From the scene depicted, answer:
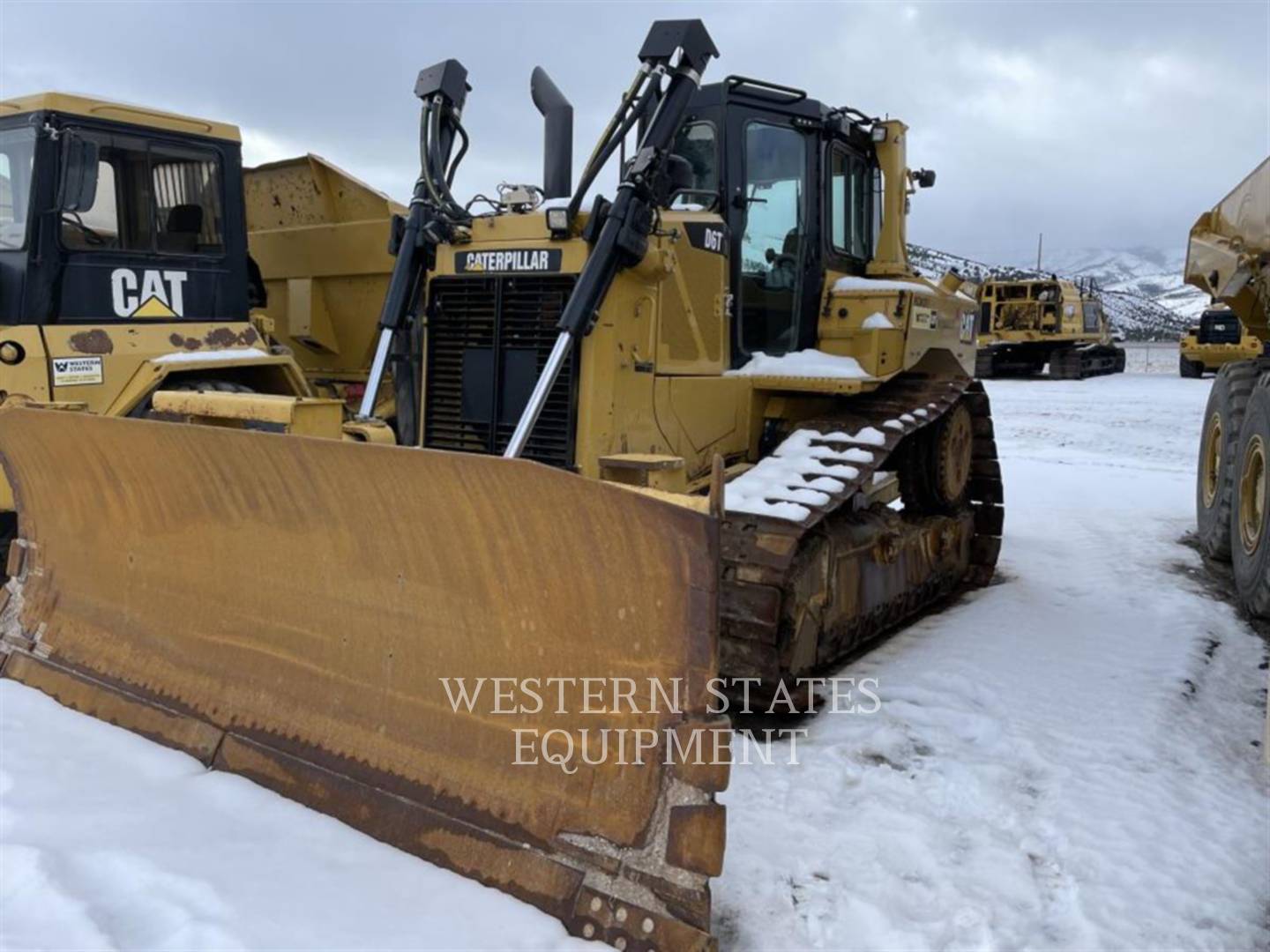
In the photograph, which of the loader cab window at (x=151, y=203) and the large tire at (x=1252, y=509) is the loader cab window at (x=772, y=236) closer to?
the large tire at (x=1252, y=509)

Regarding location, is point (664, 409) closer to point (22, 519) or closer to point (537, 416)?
point (537, 416)

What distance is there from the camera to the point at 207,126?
6641 mm

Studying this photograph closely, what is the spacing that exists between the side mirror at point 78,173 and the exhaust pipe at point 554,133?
104 inches

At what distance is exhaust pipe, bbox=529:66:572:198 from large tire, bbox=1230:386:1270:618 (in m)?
4.40

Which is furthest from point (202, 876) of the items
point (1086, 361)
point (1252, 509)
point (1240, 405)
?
point (1086, 361)

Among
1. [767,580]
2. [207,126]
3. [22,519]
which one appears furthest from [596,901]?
[207,126]

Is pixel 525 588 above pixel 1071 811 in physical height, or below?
above

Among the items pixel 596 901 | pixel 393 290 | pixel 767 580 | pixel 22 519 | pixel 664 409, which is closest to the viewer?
pixel 596 901

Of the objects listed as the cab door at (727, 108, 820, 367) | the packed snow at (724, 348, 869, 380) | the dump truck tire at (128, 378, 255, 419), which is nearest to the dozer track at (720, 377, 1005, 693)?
the packed snow at (724, 348, 869, 380)

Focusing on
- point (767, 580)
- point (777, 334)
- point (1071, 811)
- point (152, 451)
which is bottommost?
point (1071, 811)

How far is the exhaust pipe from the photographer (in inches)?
209

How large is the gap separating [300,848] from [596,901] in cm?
92

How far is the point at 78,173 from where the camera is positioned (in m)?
5.87

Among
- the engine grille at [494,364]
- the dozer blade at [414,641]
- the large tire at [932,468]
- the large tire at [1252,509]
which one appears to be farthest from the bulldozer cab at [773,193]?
the large tire at [1252,509]
